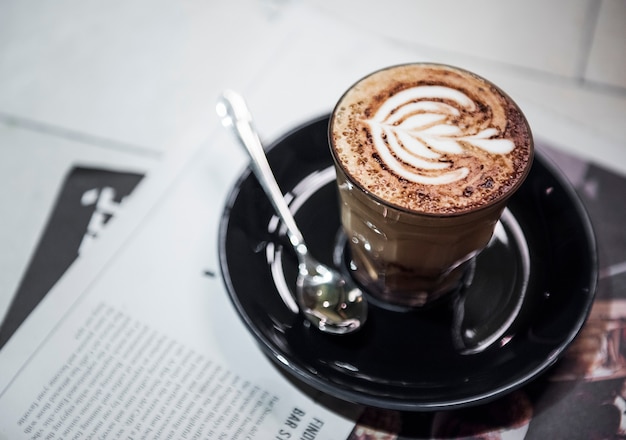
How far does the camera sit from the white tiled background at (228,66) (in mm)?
795

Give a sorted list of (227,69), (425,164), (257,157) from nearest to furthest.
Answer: (425,164), (257,157), (227,69)

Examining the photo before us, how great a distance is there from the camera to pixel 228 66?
0.93 metres

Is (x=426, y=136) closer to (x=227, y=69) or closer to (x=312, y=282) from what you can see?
(x=312, y=282)

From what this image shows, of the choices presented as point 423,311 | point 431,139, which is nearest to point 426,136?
point 431,139

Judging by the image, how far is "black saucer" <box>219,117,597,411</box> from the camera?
1.65ft

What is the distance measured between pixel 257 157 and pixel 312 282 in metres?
0.16

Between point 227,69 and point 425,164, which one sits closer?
point 425,164

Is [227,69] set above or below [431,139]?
below

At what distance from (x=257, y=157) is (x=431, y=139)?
0.21m

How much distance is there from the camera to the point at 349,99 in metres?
0.55

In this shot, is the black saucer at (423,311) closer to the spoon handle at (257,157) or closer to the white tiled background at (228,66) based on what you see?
the spoon handle at (257,157)

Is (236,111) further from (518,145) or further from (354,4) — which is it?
(354,4)

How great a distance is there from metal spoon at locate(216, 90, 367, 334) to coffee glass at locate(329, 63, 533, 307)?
0.15ft

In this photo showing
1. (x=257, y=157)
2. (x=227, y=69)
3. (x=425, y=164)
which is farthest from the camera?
(x=227, y=69)
